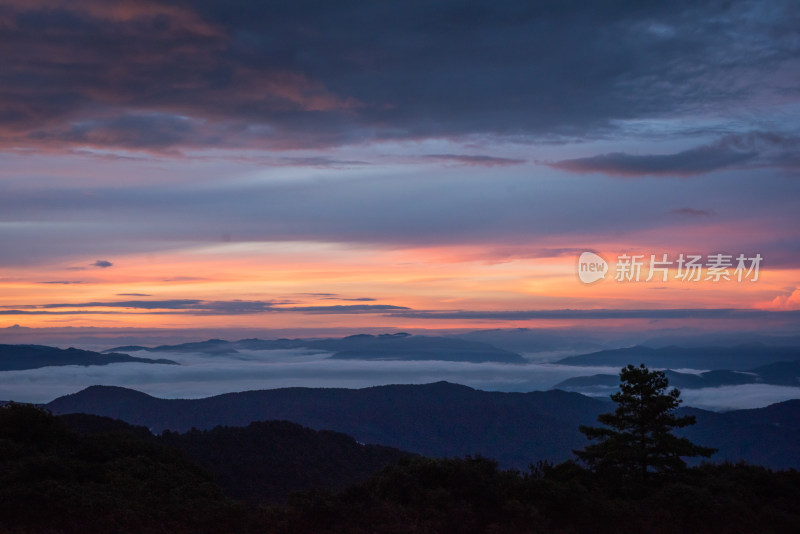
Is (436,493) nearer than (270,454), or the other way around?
(436,493)

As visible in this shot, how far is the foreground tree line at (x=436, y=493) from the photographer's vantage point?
16.2 metres

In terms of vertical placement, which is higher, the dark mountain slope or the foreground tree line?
the foreground tree line

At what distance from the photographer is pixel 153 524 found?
52.2 feet

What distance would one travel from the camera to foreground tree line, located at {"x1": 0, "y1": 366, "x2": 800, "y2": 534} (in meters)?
16.2

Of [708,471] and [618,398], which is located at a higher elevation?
[618,398]

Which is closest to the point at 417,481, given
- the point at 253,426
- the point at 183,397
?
the point at 253,426

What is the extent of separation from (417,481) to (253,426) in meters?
52.2

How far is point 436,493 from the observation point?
17766 mm

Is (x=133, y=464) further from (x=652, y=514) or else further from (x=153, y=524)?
(x=652, y=514)

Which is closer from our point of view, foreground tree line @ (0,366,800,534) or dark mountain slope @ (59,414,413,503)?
foreground tree line @ (0,366,800,534)

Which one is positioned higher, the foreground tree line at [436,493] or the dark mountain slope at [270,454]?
the foreground tree line at [436,493]

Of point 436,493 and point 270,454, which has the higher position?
point 436,493

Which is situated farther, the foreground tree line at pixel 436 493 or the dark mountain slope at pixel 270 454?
the dark mountain slope at pixel 270 454

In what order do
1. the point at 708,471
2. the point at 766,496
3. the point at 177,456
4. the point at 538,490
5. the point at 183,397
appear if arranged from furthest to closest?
the point at 183,397 < the point at 177,456 < the point at 708,471 < the point at 766,496 < the point at 538,490
